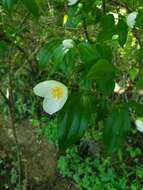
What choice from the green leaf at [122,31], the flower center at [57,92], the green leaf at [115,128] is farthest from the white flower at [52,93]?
the green leaf at [122,31]

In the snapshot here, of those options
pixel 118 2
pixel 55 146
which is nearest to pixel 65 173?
pixel 55 146

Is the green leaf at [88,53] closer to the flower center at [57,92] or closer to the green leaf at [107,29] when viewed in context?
the flower center at [57,92]

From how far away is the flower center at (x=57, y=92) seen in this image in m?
0.81

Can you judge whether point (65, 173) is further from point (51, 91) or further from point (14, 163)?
point (51, 91)

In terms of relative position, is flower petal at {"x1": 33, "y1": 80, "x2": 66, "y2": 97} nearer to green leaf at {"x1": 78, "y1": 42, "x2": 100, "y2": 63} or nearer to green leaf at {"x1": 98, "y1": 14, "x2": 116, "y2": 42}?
green leaf at {"x1": 78, "y1": 42, "x2": 100, "y2": 63}

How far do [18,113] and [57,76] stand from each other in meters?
0.57

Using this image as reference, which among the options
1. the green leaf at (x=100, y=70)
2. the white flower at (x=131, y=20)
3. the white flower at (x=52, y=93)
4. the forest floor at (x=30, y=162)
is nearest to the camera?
the green leaf at (x=100, y=70)

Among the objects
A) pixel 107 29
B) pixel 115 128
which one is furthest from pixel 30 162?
pixel 115 128

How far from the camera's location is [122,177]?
218 cm

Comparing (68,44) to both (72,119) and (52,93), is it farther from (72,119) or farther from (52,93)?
(72,119)

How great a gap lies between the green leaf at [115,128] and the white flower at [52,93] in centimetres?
10

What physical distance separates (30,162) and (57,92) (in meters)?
1.64

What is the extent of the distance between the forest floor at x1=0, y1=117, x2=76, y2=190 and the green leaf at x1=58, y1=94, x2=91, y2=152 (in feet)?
4.72

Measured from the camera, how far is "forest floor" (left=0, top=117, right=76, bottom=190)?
2262mm
